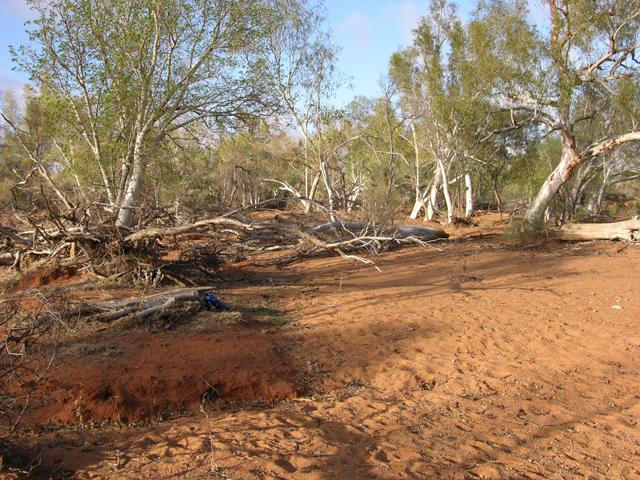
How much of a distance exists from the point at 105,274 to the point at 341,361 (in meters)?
5.17

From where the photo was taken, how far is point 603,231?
47.3 ft

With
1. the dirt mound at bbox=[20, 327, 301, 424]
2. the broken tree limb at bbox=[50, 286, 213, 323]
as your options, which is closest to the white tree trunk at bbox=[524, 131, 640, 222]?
the dirt mound at bbox=[20, 327, 301, 424]

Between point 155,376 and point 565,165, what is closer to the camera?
point 155,376

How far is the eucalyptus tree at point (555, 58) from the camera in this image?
42.7 ft

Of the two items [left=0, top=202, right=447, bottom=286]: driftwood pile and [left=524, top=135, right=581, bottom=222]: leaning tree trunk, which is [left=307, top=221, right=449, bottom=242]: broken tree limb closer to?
[left=524, top=135, right=581, bottom=222]: leaning tree trunk

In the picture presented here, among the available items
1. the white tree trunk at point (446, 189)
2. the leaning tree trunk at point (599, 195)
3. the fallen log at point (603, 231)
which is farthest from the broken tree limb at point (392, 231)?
the leaning tree trunk at point (599, 195)

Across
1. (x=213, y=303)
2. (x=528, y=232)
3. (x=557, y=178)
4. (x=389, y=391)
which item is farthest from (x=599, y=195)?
(x=389, y=391)

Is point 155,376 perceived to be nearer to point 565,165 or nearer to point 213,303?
point 213,303

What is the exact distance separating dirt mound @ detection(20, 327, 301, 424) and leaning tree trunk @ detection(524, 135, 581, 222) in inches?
433

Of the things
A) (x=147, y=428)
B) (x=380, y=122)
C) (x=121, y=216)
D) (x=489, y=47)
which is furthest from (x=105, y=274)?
(x=380, y=122)

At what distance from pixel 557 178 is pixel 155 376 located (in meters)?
13.0

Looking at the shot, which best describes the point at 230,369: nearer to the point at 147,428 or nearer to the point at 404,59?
the point at 147,428

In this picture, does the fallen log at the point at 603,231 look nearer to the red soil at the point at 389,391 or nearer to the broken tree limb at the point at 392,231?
the broken tree limb at the point at 392,231

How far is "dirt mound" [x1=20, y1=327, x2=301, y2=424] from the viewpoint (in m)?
4.53
